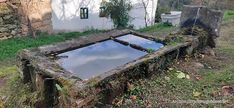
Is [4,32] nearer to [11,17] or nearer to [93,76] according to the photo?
[11,17]

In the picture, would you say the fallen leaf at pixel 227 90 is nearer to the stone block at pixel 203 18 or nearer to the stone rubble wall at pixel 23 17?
the stone block at pixel 203 18

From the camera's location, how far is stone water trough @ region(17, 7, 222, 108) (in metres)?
3.43

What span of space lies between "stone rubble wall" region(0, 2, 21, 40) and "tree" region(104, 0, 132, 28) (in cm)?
356

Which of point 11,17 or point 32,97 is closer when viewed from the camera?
point 32,97

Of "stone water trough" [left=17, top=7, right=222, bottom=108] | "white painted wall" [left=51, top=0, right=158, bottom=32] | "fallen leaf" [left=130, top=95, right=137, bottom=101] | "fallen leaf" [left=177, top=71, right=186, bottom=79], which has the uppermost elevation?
"white painted wall" [left=51, top=0, right=158, bottom=32]

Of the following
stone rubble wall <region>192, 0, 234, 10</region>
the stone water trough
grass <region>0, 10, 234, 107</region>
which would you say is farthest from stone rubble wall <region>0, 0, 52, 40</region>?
stone rubble wall <region>192, 0, 234, 10</region>

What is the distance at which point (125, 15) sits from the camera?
11273 mm

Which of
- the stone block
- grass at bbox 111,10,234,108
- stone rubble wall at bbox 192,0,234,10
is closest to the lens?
grass at bbox 111,10,234,108

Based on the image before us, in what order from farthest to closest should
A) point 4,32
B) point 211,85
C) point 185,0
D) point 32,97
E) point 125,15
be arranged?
1. point 185,0
2. point 125,15
3. point 4,32
4. point 211,85
5. point 32,97

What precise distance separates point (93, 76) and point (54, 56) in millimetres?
1011

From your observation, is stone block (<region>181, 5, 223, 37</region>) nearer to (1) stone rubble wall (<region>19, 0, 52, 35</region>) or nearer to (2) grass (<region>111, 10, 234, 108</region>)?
(2) grass (<region>111, 10, 234, 108</region>)

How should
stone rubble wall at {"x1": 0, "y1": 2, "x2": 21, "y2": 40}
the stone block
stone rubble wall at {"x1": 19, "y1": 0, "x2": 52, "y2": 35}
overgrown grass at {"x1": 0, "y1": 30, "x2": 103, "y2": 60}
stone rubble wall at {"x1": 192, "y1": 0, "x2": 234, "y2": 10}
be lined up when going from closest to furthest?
the stone block, overgrown grass at {"x1": 0, "y1": 30, "x2": 103, "y2": 60}, stone rubble wall at {"x1": 0, "y1": 2, "x2": 21, "y2": 40}, stone rubble wall at {"x1": 19, "y1": 0, "x2": 52, "y2": 35}, stone rubble wall at {"x1": 192, "y1": 0, "x2": 234, "y2": 10}

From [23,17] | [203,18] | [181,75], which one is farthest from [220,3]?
[181,75]

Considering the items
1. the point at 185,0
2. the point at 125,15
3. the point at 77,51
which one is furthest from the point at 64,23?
the point at 185,0
